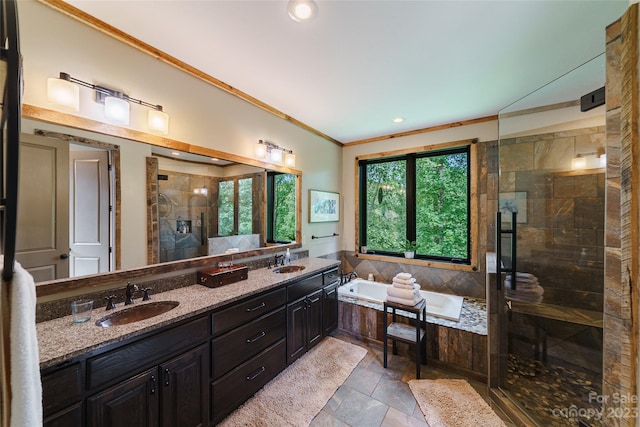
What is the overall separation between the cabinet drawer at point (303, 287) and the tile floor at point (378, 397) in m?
0.87

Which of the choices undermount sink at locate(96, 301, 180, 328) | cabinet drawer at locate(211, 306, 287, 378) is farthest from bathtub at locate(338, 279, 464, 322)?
undermount sink at locate(96, 301, 180, 328)

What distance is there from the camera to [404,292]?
2.44 meters

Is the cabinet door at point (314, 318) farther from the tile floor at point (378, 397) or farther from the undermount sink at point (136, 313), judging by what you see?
the undermount sink at point (136, 313)

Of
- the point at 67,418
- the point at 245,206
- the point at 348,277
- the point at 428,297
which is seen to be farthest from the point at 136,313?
the point at 428,297

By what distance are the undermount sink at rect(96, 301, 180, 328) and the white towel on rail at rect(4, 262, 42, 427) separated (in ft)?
3.35

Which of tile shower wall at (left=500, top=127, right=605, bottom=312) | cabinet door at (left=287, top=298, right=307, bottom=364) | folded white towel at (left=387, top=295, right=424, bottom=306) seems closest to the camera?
tile shower wall at (left=500, top=127, right=605, bottom=312)

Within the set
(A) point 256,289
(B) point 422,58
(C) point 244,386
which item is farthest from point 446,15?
(C) point 244,386

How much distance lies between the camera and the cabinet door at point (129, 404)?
1129mm

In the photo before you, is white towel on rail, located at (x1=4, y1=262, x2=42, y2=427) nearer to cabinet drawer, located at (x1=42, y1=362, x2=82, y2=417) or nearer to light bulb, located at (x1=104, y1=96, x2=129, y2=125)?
cabinet drawer, located at (x1=42, y1=362, x2=82, y2=417)

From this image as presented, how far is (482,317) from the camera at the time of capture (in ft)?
8.22

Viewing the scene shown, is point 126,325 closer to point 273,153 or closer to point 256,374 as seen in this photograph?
point 256,374

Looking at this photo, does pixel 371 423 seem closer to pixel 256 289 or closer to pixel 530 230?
pixel 256 289

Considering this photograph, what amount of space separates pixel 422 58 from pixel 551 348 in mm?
2704

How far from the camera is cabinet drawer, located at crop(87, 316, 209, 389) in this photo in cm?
113
